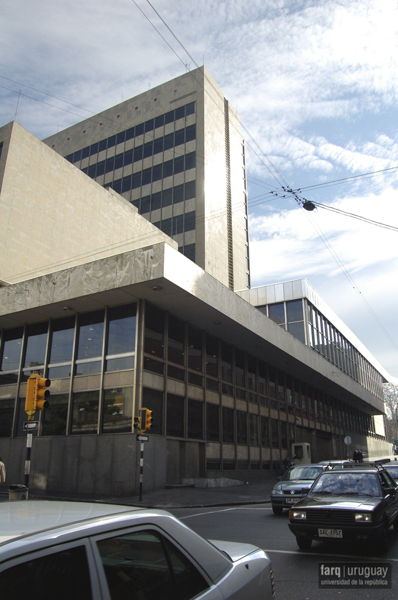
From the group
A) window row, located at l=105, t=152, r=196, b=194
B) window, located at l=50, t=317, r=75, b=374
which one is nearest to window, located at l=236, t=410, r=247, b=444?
window, located at l=50, t=317, r=75, b=374

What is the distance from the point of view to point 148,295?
68.2 feet

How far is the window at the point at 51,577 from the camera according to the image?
6.01ft

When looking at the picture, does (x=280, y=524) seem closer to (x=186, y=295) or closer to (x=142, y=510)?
(x=142, y=510)

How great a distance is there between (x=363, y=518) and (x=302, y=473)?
7.34 m

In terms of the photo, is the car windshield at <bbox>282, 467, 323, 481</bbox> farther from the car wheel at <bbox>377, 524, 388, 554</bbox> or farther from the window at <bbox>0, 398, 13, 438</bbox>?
the window at <bbox>0, 398, 13, 438</bbox>

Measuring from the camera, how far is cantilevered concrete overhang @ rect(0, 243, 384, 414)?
63.4ft

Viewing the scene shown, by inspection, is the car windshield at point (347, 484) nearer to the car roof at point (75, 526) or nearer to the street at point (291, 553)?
the street at point (291, 553)

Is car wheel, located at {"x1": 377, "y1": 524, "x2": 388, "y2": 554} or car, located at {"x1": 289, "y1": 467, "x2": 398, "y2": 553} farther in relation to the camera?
car wheel, located at {"x1": 377, "y1": 524, "x2": 388, "y2": 554}

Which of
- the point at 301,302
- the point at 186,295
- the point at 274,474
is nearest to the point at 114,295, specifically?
the point at 186,295

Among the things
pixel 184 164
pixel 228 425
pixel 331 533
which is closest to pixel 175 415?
pixel 228 425

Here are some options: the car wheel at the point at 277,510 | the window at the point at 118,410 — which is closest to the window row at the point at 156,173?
the window at the point at 118,410

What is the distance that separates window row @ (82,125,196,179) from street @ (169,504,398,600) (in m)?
41.8

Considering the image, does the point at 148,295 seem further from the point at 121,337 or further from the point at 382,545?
the point at 382,545

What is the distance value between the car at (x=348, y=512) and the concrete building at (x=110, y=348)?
11.5 metres
